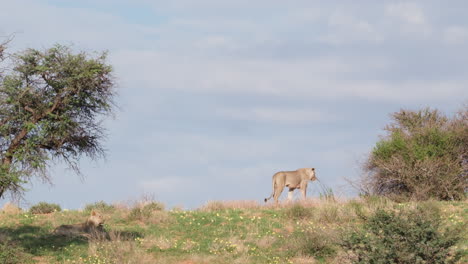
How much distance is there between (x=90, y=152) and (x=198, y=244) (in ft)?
17.7

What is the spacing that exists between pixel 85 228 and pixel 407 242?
516 inches

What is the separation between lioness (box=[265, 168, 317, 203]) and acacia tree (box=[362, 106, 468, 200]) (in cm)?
479

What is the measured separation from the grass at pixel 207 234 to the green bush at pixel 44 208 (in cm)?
61

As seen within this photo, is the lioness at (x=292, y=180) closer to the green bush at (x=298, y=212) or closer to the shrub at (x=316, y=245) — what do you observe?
the green bush at (x=298, y=212)

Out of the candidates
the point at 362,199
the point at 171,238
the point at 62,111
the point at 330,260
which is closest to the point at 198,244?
the point at 171,238

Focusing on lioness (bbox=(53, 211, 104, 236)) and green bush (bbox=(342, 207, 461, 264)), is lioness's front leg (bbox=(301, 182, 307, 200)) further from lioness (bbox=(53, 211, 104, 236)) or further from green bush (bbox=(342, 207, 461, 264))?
green bush (bbox=(342, 207, 461, 264))

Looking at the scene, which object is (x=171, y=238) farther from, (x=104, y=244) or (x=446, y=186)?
(x=446, y=186)

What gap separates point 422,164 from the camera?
3559 centimetres

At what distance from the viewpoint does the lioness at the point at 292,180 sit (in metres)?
32.9

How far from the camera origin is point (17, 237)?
2388 cm

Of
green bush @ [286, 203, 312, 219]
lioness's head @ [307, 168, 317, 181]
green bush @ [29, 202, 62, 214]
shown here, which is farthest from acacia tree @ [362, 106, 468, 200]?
green bush @ [29, 202, 62, 214]

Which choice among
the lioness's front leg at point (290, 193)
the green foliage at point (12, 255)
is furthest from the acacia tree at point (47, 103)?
the lioness's front leg at point (290, 193)

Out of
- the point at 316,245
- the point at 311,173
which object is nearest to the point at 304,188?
the point at 311,173

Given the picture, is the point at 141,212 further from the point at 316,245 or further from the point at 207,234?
the point at 316,245
